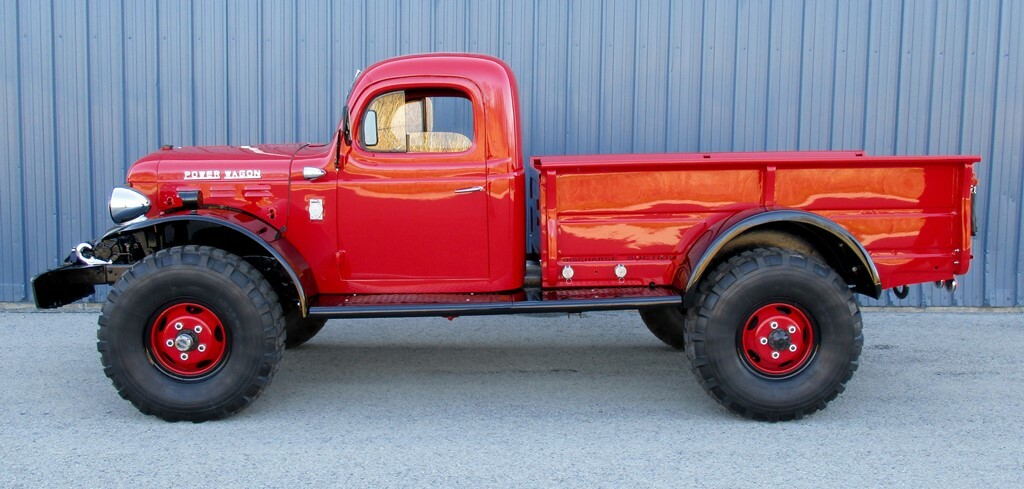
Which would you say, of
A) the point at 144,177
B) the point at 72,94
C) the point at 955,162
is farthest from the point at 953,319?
the point at 72,94

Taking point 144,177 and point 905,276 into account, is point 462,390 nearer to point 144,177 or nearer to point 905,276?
point 144,177

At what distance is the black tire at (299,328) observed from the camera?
5758 millimetres

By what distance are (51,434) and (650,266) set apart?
338cm

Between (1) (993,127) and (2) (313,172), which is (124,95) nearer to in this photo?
(2) (313,172)

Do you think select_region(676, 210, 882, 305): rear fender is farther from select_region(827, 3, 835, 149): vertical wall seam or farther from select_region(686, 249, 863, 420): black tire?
select_region(827, 3, 835, 149): vertical wall seam

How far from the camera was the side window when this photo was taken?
487 cm

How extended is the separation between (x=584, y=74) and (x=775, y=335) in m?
3.62

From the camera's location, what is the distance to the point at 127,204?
15.7 feet

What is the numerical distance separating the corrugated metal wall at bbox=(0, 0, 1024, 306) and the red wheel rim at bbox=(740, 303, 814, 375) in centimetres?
318

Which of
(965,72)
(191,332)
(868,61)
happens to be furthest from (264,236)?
(965,72)

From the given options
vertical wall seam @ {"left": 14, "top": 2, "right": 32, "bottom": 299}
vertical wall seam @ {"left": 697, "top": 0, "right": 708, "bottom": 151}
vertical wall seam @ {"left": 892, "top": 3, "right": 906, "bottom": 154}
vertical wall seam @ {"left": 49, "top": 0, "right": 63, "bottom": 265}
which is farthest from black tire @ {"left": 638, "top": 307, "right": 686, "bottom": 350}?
vertical wall seam @ {"left": 14, "top": 2, "right": 32, "bottom": 299}

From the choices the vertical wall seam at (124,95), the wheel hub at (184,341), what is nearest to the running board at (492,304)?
the wheel hub at (184,341)

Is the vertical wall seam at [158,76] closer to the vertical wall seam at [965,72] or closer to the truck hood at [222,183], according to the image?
the truck hood at [222,183]

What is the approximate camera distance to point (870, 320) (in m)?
7.25
